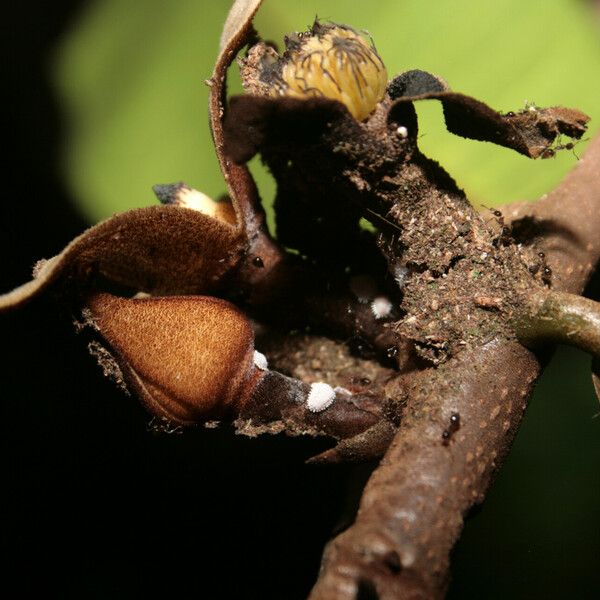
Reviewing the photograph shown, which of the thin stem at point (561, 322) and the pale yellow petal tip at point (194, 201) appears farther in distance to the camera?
the pale yellow petal tip at point (194, 201)

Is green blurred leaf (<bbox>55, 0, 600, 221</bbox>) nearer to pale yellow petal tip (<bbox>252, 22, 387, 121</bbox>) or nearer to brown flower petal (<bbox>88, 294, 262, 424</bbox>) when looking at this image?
pale yellow petal tip (<bbox>252, 22, 387, 121</bbox>)

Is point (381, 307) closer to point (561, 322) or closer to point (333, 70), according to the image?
point (561, 322)

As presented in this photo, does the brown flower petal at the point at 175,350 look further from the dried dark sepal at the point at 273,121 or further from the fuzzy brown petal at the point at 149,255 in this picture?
the dried dark sepal at the point at 273,121

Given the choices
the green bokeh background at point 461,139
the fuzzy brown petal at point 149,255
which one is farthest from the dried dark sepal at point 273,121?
the green bokeh background at point 461,139

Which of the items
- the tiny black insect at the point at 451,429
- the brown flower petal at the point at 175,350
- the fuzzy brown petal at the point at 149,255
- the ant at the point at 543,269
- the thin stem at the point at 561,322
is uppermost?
the ant at the point at 543,269

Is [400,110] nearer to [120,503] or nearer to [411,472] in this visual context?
[411,472]

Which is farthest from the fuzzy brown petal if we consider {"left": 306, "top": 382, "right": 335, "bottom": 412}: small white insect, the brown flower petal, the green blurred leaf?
the green blurred leaf
